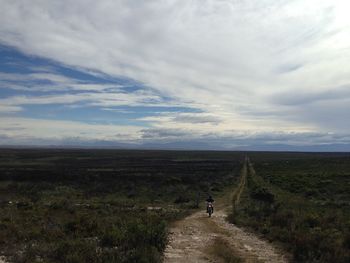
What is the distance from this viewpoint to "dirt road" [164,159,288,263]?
1248 cm

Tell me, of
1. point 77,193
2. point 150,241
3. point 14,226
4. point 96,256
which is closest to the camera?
point 96,256

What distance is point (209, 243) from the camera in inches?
577

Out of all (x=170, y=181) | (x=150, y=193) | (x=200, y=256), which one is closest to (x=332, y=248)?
(x=200, y=256)

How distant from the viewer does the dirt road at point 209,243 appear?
1248cm

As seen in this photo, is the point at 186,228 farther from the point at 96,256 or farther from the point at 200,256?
the point at 96,256

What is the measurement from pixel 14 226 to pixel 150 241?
570 cm

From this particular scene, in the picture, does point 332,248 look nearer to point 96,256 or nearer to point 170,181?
point 96,256

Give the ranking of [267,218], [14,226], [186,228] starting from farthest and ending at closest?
[267,218]
[186,228]
[14,226]

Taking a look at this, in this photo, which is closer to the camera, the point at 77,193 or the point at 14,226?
the point at 14,226

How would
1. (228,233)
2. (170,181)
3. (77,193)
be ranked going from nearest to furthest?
(228,233) < (77,193) < (170,181)

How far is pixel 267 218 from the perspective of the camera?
19531 millimetres

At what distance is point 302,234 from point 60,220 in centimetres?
1011

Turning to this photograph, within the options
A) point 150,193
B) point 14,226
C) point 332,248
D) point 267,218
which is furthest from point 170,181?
point 332,248

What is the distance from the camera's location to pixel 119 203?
28.3m
